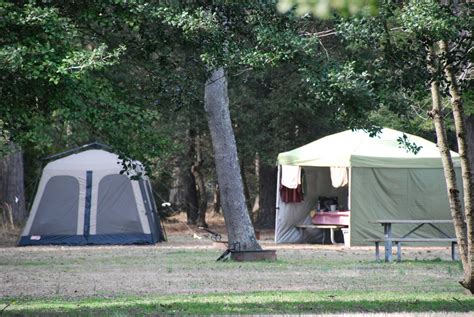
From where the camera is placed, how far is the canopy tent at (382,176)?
21.7 m

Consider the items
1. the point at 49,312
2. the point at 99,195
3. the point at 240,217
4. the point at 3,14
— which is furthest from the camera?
the point at 99,195

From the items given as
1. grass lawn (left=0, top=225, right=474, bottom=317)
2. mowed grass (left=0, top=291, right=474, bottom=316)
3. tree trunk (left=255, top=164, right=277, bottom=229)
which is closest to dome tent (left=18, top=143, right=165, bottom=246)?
grass lawn (left=0, top=225, right=474, bottom=317)

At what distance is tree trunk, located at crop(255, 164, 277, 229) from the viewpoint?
99.6 ft

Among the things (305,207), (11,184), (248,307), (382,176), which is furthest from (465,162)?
(11,184)

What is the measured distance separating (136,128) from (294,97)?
665 inches

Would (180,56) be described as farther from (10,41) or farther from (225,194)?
(225,194)

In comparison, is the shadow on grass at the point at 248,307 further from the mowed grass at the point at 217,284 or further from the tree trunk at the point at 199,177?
the tree trunk at the point at 199,177

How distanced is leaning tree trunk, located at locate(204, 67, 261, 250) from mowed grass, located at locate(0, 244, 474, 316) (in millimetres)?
670

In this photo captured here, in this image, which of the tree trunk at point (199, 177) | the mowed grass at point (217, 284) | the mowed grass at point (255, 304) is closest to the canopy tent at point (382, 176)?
the mowed grass at point (217, 284)

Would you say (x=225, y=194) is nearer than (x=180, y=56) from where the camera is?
No

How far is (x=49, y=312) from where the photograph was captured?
8.27 meters

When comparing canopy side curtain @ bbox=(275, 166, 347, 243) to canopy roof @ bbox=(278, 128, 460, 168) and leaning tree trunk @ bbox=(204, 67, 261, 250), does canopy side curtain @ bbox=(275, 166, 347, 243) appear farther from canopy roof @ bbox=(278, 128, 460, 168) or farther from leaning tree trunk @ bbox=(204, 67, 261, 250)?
leaning tree trunk @ bbox=(204, 67, 261, 250)

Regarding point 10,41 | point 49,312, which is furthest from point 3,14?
point 49,312

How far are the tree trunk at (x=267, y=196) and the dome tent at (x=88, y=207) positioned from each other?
8330 millimetres
